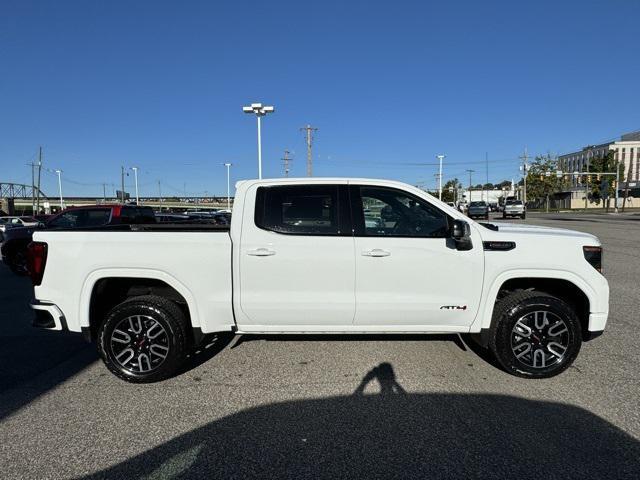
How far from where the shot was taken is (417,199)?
13.5ft

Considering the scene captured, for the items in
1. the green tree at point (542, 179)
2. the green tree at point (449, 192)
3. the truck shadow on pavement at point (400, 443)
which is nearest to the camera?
the truck shadow on pavement at point (400, 443)

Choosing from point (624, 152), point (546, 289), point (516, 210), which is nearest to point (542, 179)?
point (516, 210)

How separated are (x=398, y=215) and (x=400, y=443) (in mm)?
2021

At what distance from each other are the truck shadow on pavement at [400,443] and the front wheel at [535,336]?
479 millimetres

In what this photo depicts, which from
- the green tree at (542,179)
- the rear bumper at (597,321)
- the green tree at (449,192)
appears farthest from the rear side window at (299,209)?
the green tree at (449,192)

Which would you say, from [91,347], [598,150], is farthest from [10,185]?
[598,150]

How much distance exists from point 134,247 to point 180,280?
1.68 feet

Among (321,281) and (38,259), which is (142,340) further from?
(321,281)

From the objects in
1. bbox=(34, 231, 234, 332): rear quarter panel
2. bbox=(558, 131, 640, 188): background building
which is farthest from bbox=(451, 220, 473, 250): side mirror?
bbox=(558, 131, 640, 188): background building

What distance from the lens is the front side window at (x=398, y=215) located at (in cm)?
403

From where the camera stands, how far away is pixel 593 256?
4016 millimetres

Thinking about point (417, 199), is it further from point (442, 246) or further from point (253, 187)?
point (253, 187)

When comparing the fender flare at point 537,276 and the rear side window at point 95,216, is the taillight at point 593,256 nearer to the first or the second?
the fender flare at point 537,276

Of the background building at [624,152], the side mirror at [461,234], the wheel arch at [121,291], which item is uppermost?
the background building at [624,152]
